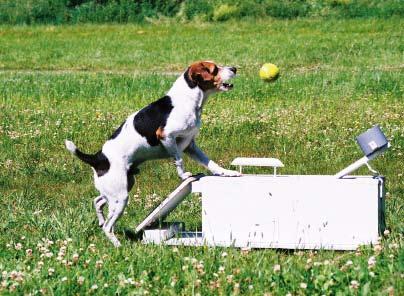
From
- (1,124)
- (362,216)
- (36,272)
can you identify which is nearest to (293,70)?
(1,124)

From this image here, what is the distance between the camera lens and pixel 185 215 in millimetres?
7832

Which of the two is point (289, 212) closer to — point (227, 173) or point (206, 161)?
point (227, 173)

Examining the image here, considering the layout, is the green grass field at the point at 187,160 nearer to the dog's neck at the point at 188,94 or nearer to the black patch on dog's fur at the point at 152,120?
the black patch on dog's fur at the point at 152,120

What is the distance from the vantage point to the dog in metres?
6.84

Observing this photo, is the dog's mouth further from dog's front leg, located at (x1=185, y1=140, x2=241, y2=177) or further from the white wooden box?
the white wooden box

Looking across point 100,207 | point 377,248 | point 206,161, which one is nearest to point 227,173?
point 206,161

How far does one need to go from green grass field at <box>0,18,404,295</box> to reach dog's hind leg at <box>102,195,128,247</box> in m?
0.10

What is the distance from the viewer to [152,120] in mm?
6891

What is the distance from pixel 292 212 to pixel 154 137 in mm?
1109

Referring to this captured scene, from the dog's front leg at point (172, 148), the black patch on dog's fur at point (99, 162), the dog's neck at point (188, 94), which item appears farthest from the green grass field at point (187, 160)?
the dog's neck at point (188, 94)

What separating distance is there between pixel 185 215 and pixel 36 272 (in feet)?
8.21

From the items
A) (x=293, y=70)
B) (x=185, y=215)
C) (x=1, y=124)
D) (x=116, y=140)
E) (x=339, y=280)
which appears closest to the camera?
(x=339, y=280)

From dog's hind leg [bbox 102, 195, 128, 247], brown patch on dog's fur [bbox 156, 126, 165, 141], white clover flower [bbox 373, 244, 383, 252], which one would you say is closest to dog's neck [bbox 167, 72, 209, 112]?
brown patch on dog's fur [bbox 156, 126, 165, 141]

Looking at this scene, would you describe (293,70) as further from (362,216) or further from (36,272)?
(36,272)
